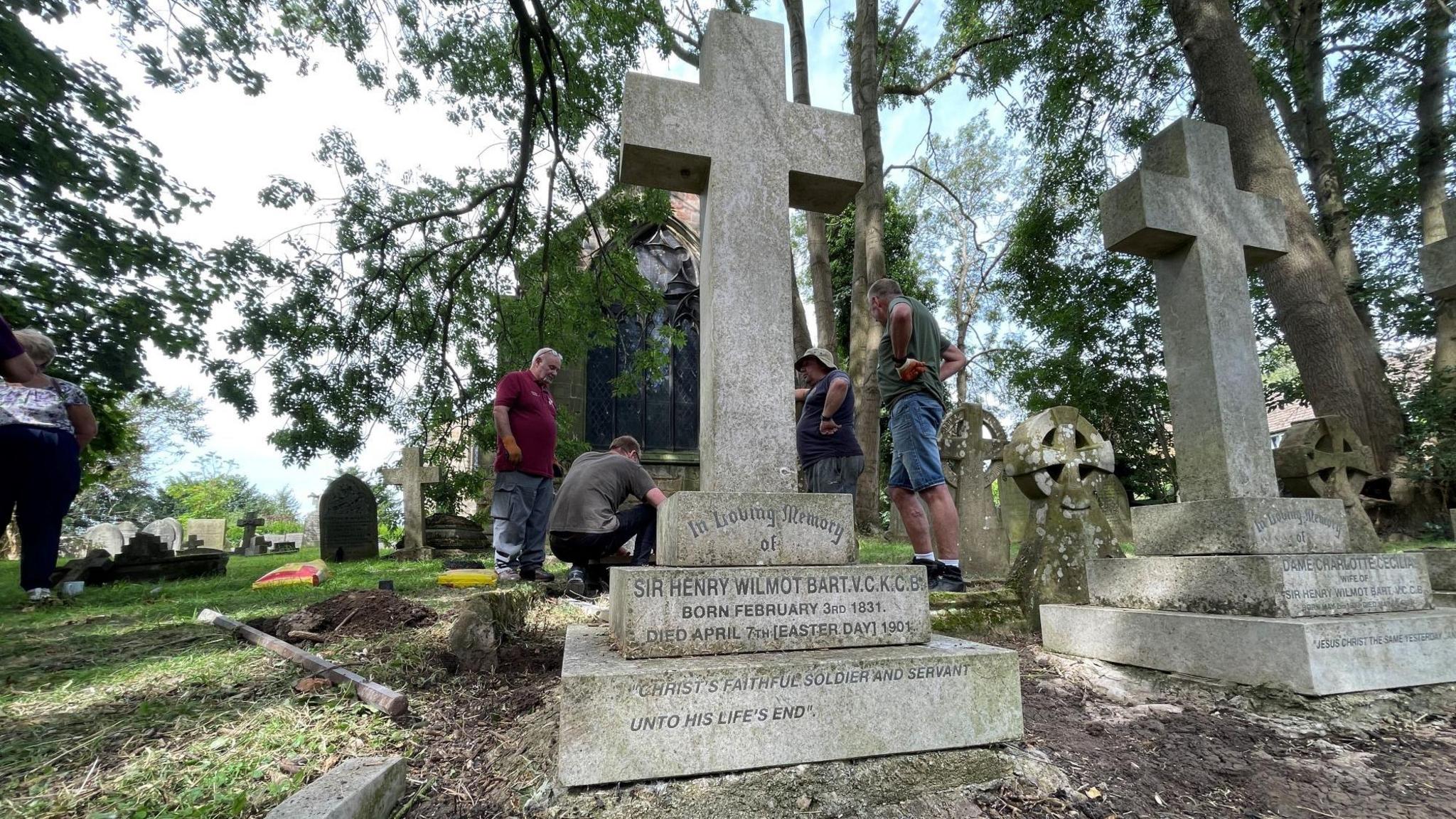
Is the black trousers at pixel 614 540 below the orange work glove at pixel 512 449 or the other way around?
below

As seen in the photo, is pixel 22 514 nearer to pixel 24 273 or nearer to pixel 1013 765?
pixel 24 273

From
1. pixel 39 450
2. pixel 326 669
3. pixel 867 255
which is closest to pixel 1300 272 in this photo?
pixel 867 255

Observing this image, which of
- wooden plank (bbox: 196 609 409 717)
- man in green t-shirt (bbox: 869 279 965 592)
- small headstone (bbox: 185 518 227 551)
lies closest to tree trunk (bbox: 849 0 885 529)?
man in green t-shirt (bbox: 869 279 965 592)

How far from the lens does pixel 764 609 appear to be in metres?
2.16

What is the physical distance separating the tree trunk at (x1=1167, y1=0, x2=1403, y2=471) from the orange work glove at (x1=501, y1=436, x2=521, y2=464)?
7377mm

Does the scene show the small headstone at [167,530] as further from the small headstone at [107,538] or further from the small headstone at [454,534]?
the small headstone at [454,534]

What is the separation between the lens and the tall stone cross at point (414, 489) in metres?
9.99

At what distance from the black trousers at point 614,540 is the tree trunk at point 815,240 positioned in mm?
6877

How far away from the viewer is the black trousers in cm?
486

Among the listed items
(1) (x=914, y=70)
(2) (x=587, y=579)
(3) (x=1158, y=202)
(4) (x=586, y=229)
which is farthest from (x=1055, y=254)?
(2) (x=587, y=579)

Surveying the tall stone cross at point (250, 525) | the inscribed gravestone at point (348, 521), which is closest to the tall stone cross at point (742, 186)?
the inscribed gravestone at point (348, 521)

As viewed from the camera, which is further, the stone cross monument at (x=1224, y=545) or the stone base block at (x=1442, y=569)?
the stone base block at (x=1442, y=569)

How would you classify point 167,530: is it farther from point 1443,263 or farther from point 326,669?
point 1443,263

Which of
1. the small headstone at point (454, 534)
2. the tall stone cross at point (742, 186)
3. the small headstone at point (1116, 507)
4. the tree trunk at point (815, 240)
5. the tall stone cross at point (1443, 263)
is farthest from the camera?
the tree trunk at point (815, 240)
